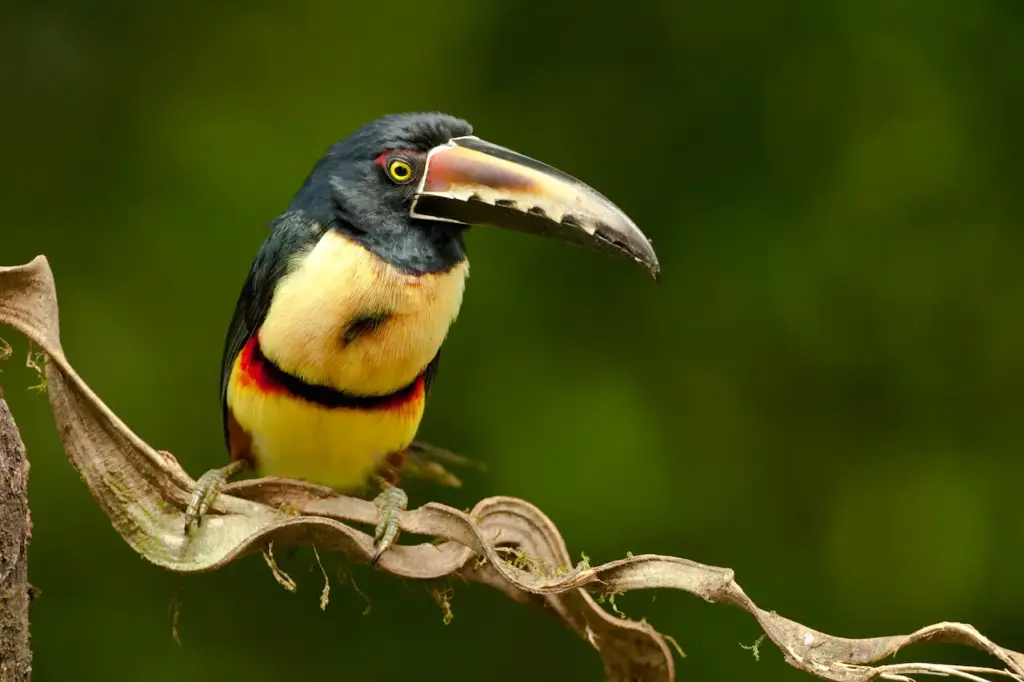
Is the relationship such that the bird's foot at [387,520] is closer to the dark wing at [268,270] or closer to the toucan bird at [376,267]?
the toucan bird at [376,267]

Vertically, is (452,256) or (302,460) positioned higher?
(452,256)

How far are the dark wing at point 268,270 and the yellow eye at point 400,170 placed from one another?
119 millimetres

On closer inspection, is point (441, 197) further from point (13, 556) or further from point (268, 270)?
point (13, 556)

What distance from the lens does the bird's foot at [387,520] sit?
1256 mm

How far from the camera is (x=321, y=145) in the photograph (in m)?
2.41

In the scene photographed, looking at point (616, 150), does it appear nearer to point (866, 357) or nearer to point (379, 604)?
point (866, 357)

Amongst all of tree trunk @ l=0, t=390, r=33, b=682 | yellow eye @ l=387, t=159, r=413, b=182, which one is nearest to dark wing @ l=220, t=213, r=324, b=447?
yellow eye @ l=387, t=159, r=413, b=182

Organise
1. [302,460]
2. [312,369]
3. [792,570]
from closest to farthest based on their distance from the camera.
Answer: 1. [312,369]
2. [302,460]
3. [792,570]

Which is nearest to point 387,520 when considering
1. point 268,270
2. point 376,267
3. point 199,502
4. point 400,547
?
point 400,547

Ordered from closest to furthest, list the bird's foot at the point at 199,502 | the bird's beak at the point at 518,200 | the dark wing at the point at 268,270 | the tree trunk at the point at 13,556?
the tree trunk at the point at 13,556
the bird's foot at the point at 199,502
the bird's beak at the point at 518,200
the dark wing at the point at 268,270

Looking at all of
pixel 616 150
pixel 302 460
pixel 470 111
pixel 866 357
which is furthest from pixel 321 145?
pixel 866 357

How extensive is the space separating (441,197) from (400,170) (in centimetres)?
7

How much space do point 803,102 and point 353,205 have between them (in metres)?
1.28

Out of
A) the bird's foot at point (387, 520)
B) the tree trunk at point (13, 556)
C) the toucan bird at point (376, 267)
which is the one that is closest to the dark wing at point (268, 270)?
the toucan bird at point (376, 267)
